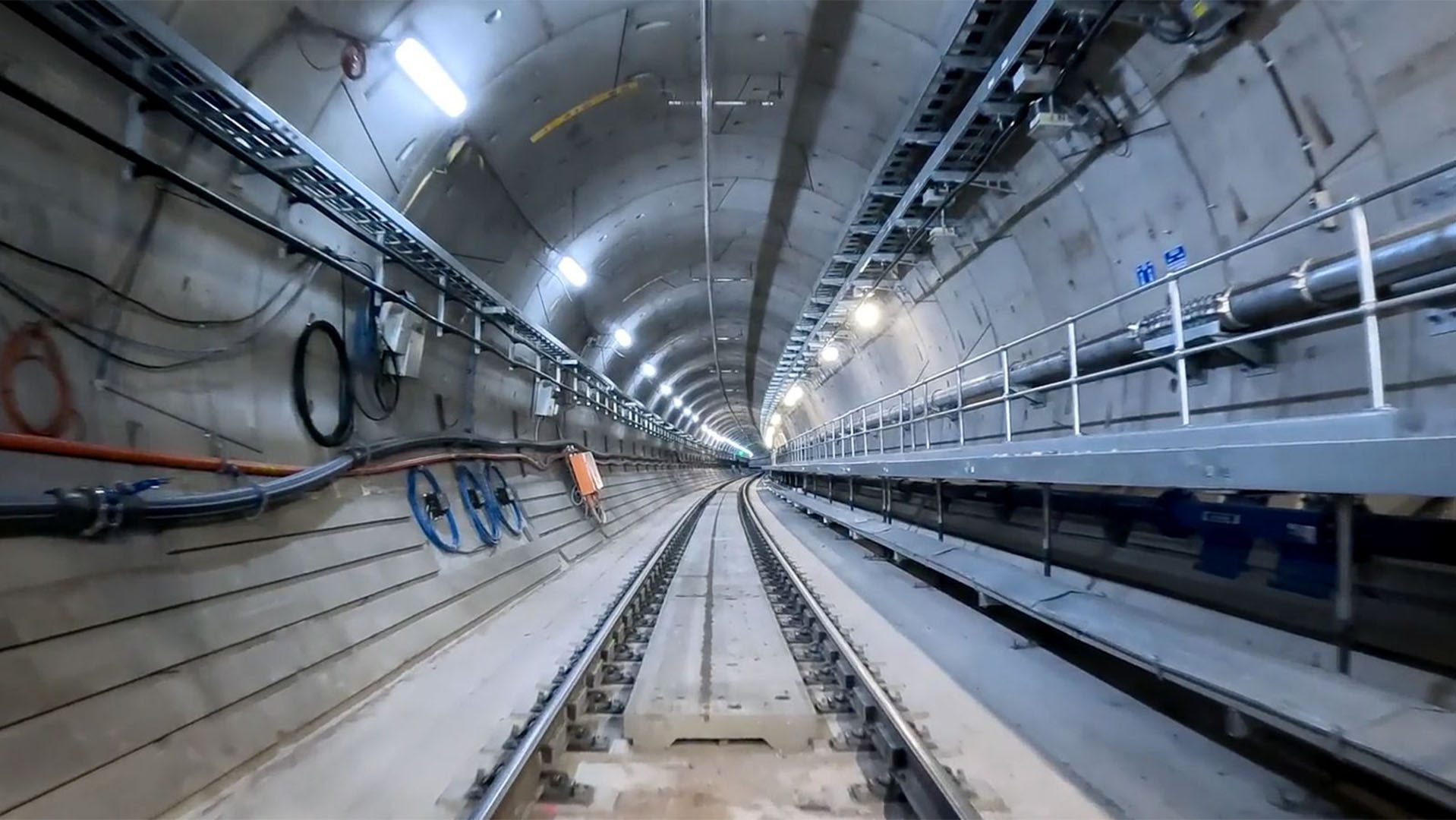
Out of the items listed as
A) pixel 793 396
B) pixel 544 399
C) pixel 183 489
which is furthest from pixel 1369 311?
pixel 793 396

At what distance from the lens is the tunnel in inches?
114

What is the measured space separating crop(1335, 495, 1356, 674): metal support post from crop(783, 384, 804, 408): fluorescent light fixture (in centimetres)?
2004

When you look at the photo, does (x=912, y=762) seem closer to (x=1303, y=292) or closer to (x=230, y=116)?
(x=1303, y=292)

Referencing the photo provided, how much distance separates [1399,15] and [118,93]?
6.34 meters

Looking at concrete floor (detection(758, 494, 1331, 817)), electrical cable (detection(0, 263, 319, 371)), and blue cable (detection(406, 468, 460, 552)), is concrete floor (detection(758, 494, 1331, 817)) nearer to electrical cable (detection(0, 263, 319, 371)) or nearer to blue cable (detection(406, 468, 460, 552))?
blue cable (detection(406, 468, 460, 552))

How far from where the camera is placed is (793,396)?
26.0 m

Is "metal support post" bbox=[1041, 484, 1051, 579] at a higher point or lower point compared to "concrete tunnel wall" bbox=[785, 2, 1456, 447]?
lower

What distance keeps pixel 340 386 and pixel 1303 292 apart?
6286 millimetres

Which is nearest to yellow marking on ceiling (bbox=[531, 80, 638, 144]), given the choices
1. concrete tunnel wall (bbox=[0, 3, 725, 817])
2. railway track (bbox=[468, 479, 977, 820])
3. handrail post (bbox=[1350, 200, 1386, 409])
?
concrete tunnel wall (bbox=[0, 3, 725, 817])

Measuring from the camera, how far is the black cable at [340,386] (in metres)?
4.68

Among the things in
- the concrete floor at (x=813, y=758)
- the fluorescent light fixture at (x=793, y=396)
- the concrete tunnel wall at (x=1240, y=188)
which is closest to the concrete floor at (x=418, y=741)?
the concrete floor at (x=813, y=758)

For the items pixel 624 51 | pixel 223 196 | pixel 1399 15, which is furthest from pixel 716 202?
pixel 1399 15

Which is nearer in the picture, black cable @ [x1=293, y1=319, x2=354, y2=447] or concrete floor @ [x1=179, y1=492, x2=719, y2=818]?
concrete floor @ [x1=179, y1=492, x2=719, y2=818]

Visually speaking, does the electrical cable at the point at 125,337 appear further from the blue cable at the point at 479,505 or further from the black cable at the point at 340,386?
the blue cable at the point at 479,505
